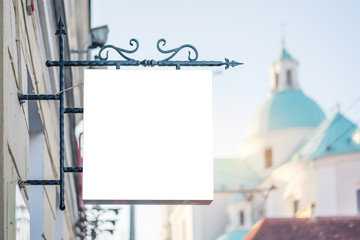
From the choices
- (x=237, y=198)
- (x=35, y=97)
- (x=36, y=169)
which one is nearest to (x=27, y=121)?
(x=35, y=97)

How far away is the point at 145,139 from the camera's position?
216 inches

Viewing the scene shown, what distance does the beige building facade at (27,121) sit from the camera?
16.3 feet

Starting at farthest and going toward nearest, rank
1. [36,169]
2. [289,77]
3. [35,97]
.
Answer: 1. [289,77]
2. [36,169]
3. [35,97]

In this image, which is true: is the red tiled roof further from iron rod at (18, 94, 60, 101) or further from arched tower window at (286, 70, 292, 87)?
iron rod at (18, 94, 60, 101)

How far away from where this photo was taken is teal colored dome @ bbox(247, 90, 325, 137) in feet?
260

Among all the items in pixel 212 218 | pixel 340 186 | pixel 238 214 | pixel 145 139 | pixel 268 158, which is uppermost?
pixel 145 139

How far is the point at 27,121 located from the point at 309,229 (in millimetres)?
40787

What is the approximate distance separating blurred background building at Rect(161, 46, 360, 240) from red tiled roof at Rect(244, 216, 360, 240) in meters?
12.9

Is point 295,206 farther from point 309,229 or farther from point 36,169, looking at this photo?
point 36,169

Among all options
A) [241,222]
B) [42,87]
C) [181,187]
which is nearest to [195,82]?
[181,187]

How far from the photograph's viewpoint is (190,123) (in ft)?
18.3

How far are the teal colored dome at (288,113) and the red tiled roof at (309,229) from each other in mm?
29823

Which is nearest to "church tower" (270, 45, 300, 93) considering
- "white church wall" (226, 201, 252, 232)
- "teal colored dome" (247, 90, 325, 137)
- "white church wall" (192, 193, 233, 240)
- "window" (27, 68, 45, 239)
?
"teal colored dome" (247, 90, 325, 137)

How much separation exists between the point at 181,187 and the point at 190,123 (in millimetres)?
362
